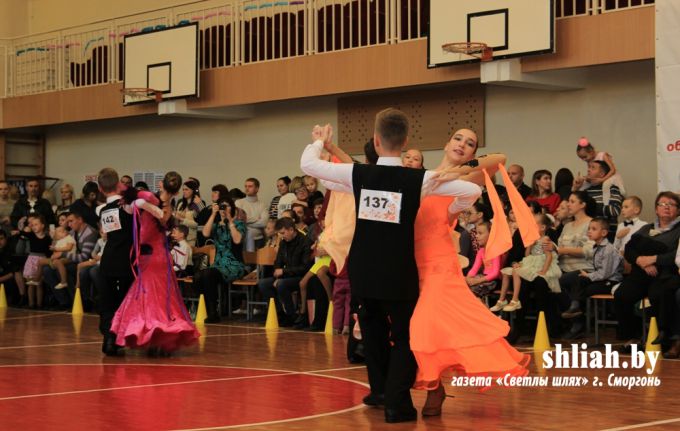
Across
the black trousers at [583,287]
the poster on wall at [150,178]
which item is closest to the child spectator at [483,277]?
the black trousers at [583,287]

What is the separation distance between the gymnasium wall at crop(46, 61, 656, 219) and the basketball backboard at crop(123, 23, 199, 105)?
1620mm

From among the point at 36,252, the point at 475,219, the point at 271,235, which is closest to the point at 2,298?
the point at 36,252

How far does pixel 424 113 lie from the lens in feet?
48.4

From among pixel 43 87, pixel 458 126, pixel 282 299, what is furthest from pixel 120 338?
pixel 43 87

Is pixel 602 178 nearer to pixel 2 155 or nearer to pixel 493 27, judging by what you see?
pixel 493 27

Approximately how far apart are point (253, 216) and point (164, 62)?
3.38 metres

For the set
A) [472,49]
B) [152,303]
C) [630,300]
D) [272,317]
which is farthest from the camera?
[472,49]

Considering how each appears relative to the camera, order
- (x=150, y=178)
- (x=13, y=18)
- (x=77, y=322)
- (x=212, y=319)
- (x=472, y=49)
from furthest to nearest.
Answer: (x=13, y=18) → (x=150, y=178) → (x=212, y=319) → (x=77, y=322) → (x=472, y=49)

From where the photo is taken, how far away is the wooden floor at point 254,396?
5.65 meters

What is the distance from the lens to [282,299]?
12.2 meters

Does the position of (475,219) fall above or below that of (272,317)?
above

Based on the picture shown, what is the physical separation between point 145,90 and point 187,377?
950 cm

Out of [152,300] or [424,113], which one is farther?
[424,113]

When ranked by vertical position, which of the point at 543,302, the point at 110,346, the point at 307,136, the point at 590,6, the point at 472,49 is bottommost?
the point at 110,346
